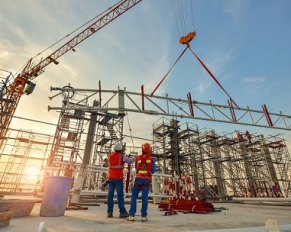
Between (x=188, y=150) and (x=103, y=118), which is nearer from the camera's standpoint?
(x=103, y=118)

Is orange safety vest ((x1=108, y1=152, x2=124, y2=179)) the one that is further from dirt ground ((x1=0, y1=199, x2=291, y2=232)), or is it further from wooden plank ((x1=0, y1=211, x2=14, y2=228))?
wooden plank ((x1=0, y1=211, x2=14, y2=228))

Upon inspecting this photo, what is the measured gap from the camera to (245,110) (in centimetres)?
1267

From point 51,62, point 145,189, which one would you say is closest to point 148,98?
point 145,189

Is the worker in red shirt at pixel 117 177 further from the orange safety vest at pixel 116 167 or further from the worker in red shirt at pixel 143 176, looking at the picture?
the worker in red shirt at pixel 143 176

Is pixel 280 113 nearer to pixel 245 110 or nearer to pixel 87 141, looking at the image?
pixel 245 110

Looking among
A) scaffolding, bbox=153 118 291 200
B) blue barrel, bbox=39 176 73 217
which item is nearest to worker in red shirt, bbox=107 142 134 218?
blue barrel, bbox=39 176 73 217

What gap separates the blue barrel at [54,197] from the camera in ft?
14.1

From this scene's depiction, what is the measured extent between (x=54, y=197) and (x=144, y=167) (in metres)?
2.26

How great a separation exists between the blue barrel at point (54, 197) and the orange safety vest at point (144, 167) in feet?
6.18

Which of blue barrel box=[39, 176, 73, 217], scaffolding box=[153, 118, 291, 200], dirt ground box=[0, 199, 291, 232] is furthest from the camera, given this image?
scaffolding box=[153, 118, 291, 200]

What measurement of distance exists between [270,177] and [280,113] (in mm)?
→ 14927

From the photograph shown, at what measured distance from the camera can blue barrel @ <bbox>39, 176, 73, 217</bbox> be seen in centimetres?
430

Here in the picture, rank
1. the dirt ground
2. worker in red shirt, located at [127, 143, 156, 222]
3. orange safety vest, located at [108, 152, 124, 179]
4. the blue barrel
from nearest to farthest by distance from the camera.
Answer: the dirt ground < the blue barrel < worker in red shirt, located at [127, 143, 156, 222] < orange safety vest, located at [108, 152, 124, 179]

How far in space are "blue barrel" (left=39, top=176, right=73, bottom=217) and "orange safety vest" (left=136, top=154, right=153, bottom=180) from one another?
6.18ft
